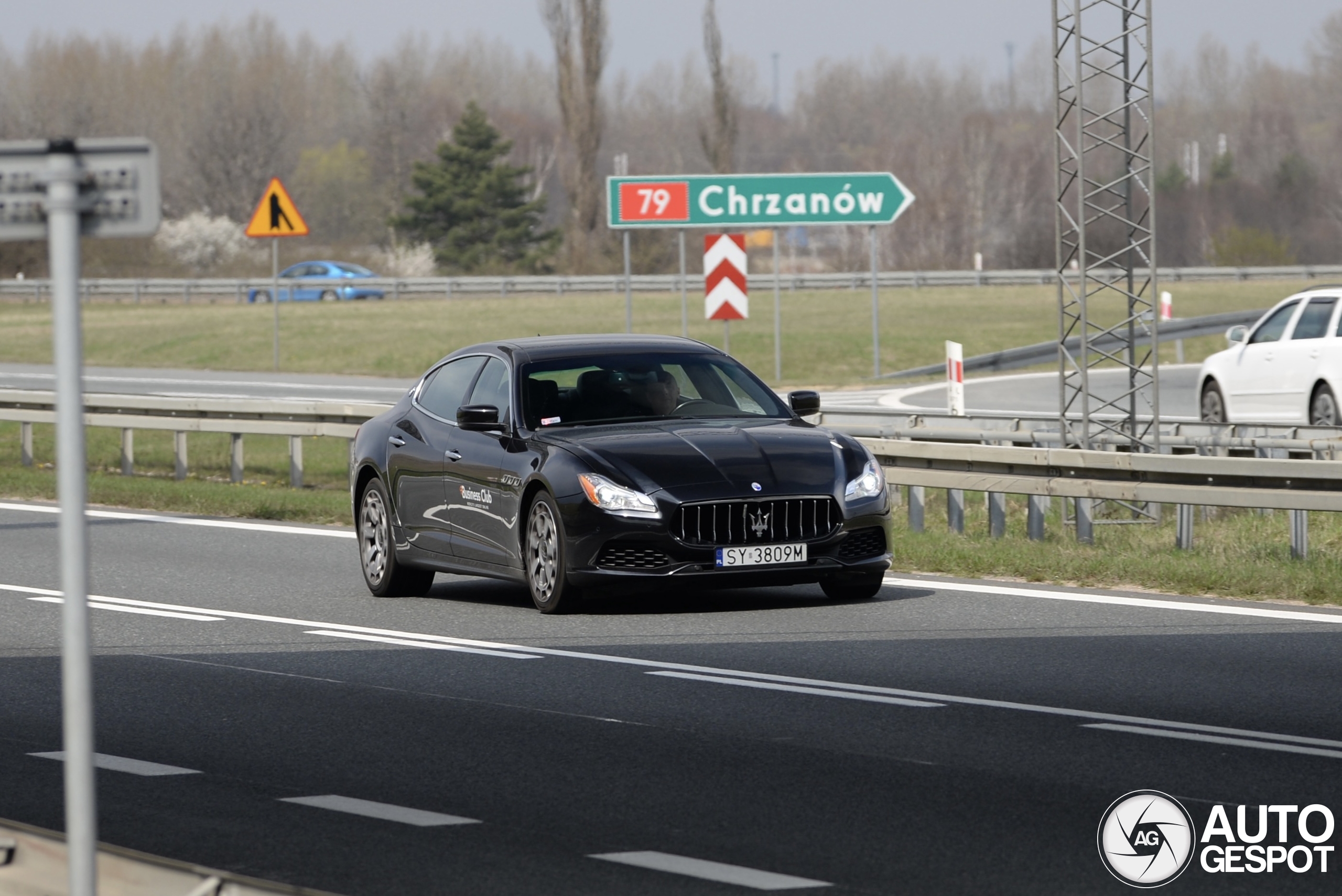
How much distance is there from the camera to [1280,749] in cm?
755

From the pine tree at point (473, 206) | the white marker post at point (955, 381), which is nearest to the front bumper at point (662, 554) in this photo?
the white marker post at point (955, 381)

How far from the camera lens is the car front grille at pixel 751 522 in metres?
11.4

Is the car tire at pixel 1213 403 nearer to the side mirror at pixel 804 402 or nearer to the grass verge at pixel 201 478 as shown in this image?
the grass verge at pixel 201 478

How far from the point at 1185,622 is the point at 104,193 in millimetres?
7894

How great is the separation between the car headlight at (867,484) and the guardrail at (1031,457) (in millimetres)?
2574

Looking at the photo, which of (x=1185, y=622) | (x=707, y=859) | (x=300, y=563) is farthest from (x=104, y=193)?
(x=300, y=563)

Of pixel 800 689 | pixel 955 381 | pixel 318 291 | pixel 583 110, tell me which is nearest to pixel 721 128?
pixel 583 110

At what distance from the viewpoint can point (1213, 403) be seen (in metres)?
23.5

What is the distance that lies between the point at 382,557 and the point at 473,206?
81.6 meters

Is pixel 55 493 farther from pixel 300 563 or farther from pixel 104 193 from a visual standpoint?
pixel 104 193

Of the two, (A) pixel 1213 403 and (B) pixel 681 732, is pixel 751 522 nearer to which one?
(B) pixel 681 732

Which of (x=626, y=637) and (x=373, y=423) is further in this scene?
(x=373, y=423)

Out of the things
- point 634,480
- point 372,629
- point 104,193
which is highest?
point 104,193

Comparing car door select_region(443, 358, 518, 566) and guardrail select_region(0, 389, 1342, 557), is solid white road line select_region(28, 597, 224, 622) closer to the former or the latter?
car door select_region(443, 358, 518, 566)
